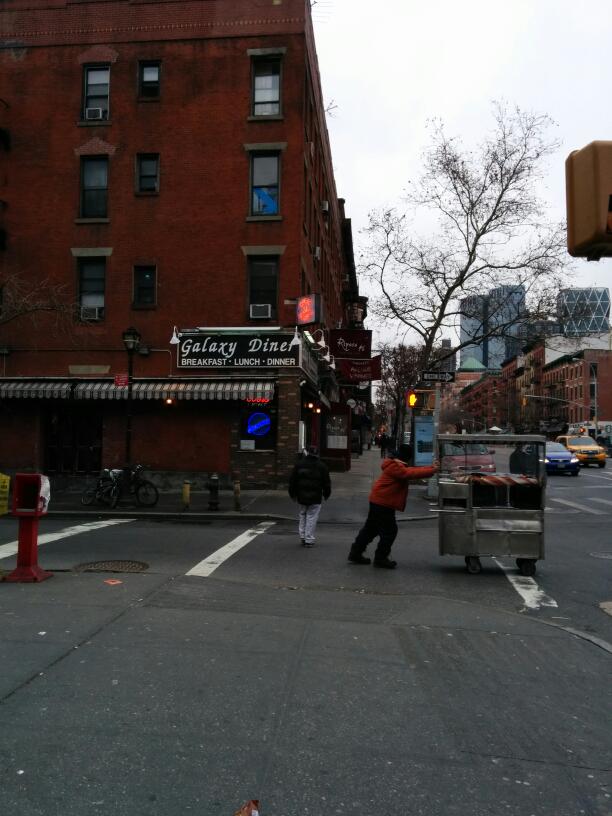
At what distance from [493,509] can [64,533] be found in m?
7.81

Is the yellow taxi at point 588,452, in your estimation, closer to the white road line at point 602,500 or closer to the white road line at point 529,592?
the white road line at point 602,500

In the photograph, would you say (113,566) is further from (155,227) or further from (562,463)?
(562,463)

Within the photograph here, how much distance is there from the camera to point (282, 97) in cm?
2081

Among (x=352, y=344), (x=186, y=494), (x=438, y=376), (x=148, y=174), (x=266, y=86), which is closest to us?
(x=186, y=494)

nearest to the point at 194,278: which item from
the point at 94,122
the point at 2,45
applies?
the point at 94,122

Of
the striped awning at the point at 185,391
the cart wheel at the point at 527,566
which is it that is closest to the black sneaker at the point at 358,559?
the cart wheel at the point at 527,566

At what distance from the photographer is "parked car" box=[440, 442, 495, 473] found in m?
9.31

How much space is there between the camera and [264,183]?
20.8m

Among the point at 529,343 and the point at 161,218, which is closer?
the point at 161,218

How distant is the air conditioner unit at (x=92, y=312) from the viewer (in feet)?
68.1

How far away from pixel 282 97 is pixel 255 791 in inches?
840

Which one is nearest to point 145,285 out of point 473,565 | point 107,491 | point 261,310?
point 261,310

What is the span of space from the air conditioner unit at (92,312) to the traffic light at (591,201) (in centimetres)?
1965

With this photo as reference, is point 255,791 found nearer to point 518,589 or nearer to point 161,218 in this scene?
point 518,589
